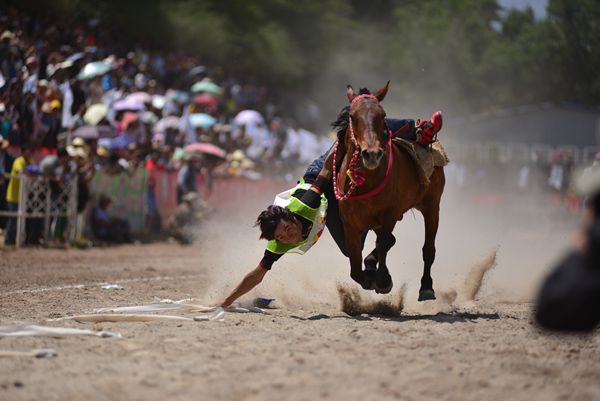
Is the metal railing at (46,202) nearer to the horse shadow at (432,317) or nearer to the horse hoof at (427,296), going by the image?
the horse shadow at (432,317)

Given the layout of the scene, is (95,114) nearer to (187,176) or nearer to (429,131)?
(187,176)

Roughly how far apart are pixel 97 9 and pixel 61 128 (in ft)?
41.9

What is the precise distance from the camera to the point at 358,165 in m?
8.10

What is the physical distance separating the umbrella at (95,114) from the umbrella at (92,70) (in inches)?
29.3

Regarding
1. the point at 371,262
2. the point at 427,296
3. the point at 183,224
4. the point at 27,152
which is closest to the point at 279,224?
the point at 371,262

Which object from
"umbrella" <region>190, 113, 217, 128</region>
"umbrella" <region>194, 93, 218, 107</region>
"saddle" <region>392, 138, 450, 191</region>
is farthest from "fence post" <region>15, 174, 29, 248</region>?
"umbrella" <region>194, 93, 218, 107</region>

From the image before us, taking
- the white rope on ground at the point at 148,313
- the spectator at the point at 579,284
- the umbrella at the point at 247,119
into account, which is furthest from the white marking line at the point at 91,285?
the umbrella at the point at 247,119

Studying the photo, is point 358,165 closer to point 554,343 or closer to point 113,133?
point 554,343

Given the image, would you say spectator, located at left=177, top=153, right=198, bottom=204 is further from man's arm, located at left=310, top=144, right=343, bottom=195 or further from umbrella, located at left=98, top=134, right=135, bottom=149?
man's arm, located at left=310, top=144, right=343, bottom=195

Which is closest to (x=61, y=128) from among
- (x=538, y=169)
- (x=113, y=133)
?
(x=113, y=133)

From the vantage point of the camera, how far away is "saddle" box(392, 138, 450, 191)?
9.02m

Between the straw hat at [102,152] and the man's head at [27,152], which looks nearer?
the man's head at [27,152]

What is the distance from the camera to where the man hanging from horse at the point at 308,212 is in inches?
324

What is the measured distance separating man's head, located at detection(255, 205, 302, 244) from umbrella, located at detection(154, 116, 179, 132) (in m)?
14.5
